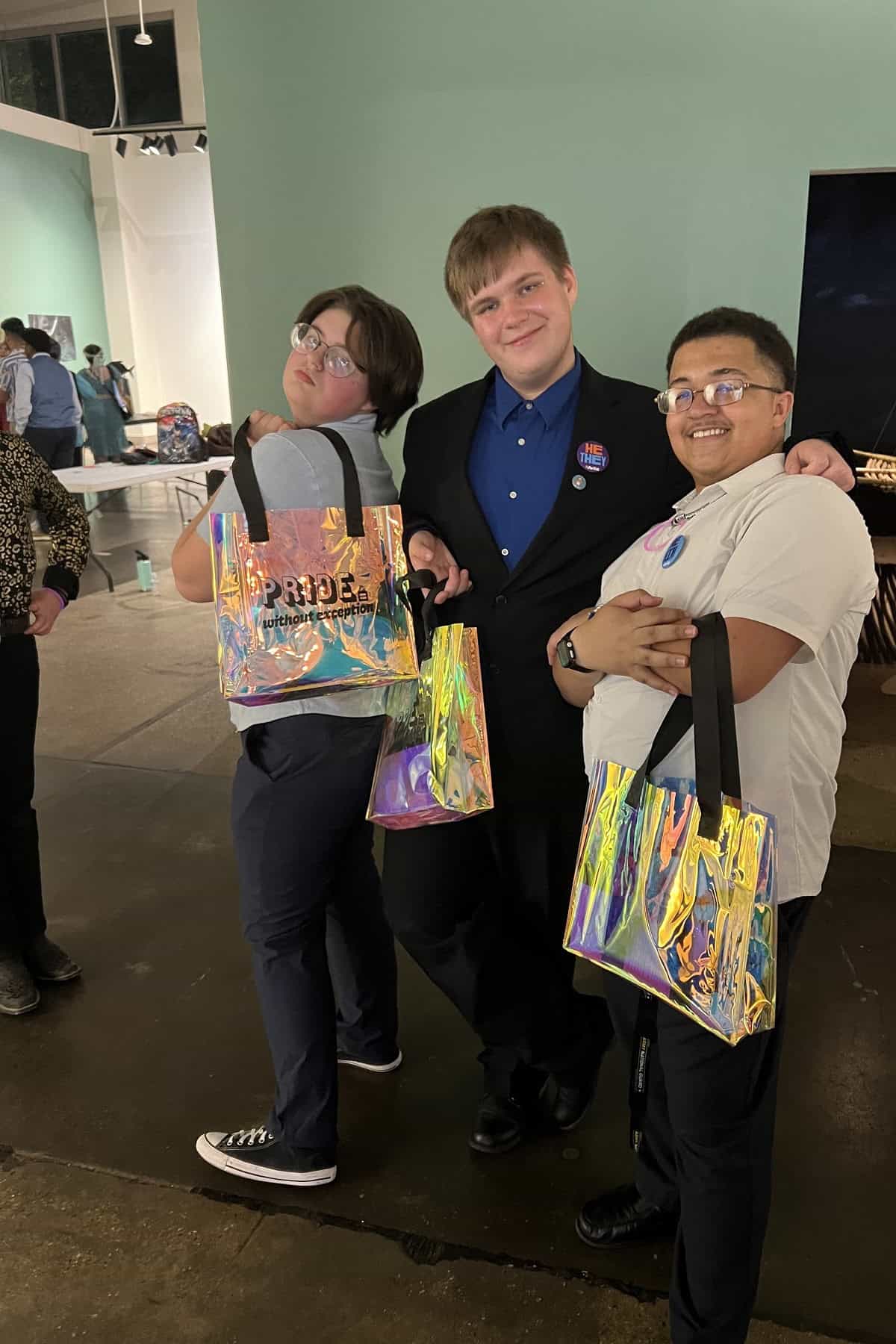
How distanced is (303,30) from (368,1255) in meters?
3.89

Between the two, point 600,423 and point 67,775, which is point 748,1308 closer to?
point 600,423

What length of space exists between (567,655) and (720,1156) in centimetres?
72

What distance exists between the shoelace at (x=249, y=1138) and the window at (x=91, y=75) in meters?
14.9

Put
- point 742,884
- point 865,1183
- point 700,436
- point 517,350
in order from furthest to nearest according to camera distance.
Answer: point 865,1183
point 517,350
point 700,436
point 742,884

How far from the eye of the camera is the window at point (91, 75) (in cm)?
1342

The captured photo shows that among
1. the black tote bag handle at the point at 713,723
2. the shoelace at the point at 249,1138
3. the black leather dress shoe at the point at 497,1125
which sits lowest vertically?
the black leather dress shoe at the point at 497,1125

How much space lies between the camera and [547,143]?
3490 millimetres

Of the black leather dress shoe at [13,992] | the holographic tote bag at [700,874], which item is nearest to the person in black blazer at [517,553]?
the holographic tote bag at [700,874]

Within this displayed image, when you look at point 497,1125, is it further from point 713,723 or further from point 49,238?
point 49,238


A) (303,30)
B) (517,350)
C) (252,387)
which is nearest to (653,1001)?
(517,350)

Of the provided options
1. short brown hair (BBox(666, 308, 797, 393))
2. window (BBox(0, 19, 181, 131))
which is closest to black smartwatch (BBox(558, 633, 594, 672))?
short brown hair (BBox(666, 308, 797, 393))

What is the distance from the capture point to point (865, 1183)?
1896 mm

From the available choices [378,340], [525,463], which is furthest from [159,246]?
[525,463]

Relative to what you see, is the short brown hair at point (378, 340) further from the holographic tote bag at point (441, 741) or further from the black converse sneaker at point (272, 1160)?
the black converse sneaker at point (272, 1160)
